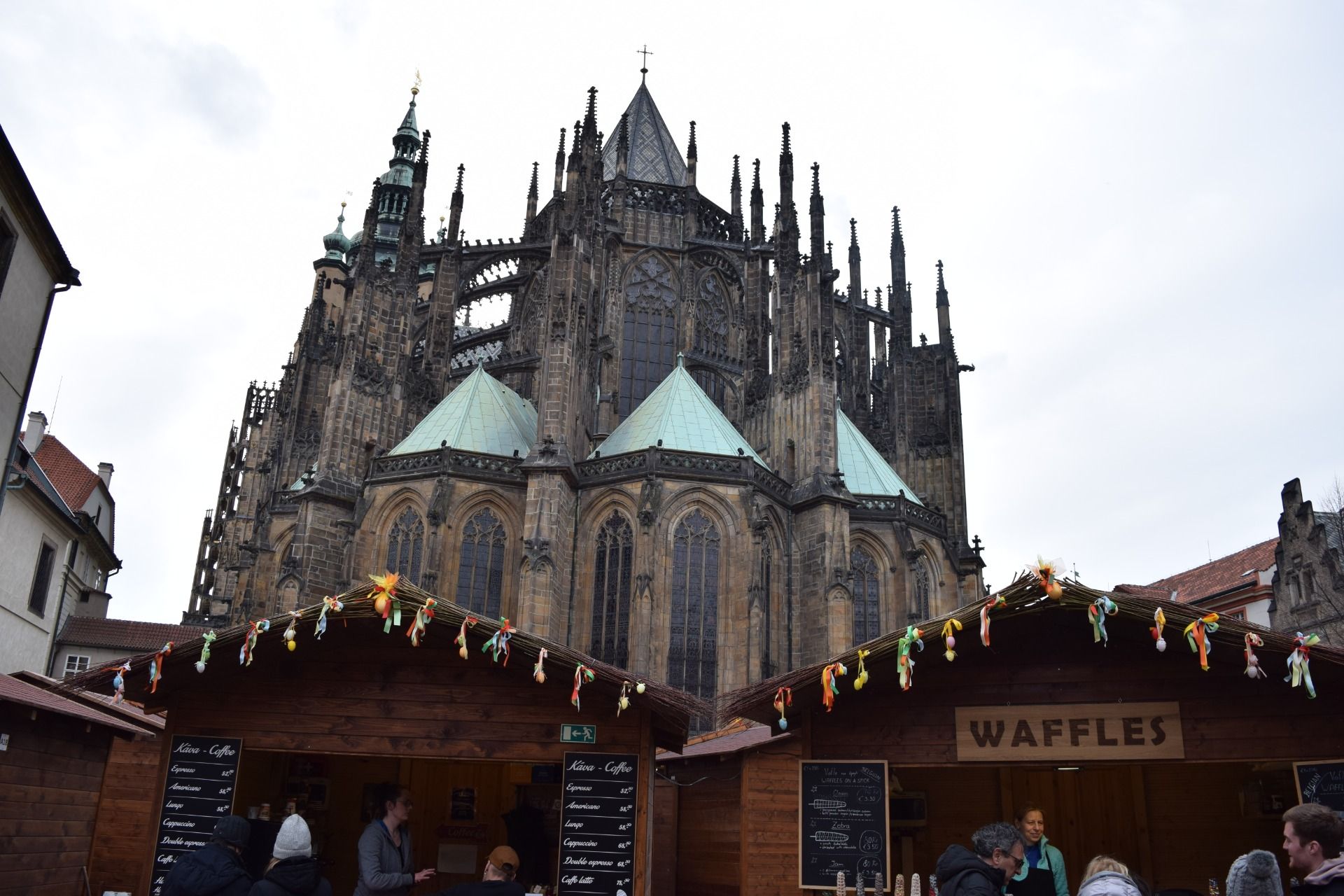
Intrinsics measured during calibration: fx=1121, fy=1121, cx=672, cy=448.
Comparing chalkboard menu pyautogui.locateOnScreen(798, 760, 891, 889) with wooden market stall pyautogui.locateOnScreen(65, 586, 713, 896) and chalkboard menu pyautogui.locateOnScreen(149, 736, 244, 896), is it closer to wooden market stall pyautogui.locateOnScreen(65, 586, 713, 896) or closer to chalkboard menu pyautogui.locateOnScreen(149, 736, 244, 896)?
wooden market stall pyautogui.locateOnScreen(65, 586, 713, 896)

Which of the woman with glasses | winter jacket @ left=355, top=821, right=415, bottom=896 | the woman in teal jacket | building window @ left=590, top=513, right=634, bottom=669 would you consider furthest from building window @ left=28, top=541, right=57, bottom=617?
the woman in teal jacket

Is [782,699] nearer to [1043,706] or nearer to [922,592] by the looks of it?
[1043,706]

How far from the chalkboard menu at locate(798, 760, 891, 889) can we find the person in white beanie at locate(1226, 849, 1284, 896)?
212 inches

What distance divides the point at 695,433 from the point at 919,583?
8.22m

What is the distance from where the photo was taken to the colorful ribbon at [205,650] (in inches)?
429

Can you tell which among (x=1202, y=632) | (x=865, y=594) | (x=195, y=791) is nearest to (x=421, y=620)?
(x=195, y=791)

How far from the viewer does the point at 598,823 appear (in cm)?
1177

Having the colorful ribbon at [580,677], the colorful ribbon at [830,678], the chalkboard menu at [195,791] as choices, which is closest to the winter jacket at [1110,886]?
the colorful ribbon at [830,678]

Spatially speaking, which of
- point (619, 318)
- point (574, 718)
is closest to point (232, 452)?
point (619, 318)

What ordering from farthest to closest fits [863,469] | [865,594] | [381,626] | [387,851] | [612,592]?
[863,469], [865,594], [612,592], [381,626], [387,851]

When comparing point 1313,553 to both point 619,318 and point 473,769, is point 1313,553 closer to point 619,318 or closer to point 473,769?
point 619,318

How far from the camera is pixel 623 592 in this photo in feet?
98.3

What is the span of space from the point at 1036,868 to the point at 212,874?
616 cm

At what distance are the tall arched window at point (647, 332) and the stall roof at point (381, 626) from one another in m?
26.9
